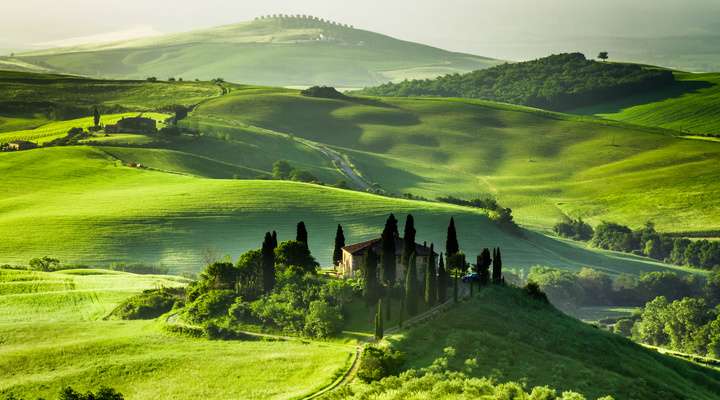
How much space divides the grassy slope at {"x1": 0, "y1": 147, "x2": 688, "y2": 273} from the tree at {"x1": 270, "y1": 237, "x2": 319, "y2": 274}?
4536cm

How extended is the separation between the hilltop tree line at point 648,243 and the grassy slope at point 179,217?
354 inches

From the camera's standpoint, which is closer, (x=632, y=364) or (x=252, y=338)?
(x=252, y=338)

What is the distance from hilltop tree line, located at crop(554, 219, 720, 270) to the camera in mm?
180125

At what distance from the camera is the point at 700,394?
80375 mm

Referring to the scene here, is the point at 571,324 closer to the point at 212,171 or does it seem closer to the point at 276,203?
the point at 276,203

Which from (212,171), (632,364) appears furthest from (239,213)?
(632,364)

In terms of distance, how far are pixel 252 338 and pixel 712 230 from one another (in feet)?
471

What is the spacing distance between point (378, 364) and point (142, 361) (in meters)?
18.0

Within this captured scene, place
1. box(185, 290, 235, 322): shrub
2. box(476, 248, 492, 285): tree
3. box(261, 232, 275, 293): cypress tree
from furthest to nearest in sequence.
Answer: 1. box(476, 248, 492, 285): tree
2. box(261, 232, 275, 293): cypress tree
3. box(185, 290, 235, 322): shrub

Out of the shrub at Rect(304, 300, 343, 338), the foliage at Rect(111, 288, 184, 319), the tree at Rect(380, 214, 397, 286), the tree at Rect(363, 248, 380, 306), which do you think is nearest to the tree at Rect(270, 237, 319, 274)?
the tree at Rect(380, 214, 397, 286)

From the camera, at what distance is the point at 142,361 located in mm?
67062

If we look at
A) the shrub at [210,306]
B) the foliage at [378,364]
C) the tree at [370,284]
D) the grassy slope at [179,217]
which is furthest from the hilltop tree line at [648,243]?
the foliage at [378,364]

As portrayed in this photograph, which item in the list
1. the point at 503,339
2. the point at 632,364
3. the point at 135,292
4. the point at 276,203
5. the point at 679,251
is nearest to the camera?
the point at 503,339

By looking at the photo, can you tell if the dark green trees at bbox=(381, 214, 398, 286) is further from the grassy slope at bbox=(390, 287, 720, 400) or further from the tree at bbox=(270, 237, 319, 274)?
the grassy slope at bbox=(390, 287, 720, 400)
